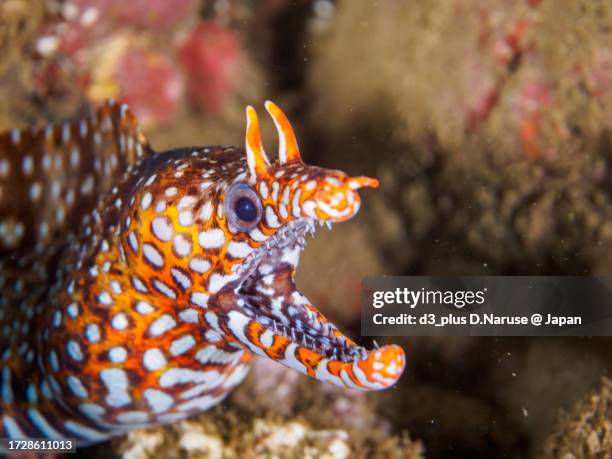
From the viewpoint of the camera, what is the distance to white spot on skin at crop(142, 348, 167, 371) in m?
2.48

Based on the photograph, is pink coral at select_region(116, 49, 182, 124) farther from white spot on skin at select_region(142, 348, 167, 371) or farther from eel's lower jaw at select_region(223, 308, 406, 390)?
eel's lower jaw at select_region(223, 308, 406, 390)

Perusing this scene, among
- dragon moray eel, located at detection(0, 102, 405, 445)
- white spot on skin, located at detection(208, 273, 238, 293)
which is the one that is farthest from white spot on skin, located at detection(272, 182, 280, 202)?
white spot on skin, located at detection(208, 273, 238, 293)

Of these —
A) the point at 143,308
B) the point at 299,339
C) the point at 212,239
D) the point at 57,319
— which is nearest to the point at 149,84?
the point at 57,319

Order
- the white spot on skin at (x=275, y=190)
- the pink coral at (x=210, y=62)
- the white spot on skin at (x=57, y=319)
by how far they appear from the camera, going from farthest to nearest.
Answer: the pink coral at (x=210, y=62) → the white spot on skin at (x=57, y=319) → the white spot on skin at (x=275, y=190)

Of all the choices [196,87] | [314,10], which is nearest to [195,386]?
[196,87]

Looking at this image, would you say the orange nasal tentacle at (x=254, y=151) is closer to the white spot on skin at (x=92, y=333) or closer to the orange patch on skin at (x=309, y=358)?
the orange patch on skin at (x=309, y=358)

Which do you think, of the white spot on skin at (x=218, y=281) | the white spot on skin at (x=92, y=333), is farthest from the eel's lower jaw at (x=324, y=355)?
the white spot on skin at (x=92, y=333)

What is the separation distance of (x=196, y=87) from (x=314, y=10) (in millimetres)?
1464

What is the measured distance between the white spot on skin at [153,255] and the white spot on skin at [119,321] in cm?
36

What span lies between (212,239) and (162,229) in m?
0.23

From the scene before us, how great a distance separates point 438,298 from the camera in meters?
3.46

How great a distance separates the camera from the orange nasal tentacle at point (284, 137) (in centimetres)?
201

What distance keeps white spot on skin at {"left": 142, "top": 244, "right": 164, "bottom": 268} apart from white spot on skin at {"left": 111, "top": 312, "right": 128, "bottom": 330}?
1.18 feet

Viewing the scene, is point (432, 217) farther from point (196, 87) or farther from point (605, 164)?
point (196, 87)
